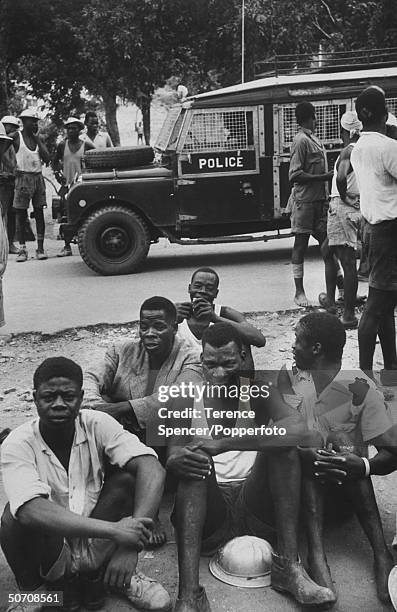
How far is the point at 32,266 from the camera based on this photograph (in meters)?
8.08

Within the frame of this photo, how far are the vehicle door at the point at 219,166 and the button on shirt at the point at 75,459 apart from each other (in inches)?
200

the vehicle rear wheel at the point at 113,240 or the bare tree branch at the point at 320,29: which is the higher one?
the bare tree branch at the point at 320,29

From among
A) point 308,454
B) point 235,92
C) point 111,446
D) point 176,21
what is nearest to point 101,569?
point 111,446

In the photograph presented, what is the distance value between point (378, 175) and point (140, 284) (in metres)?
3.67

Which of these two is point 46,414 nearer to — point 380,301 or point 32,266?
point 380,301

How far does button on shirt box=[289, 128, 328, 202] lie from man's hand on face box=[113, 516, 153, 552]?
394 cm

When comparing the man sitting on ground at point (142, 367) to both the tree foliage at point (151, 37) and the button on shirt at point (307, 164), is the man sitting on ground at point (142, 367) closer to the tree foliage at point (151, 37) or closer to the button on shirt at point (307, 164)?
the button on shirt at point (307, 164)

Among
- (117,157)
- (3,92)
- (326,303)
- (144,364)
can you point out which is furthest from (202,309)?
(3,92)

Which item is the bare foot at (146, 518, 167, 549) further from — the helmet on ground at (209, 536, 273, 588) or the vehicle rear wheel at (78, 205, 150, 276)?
the vehicle rear wheel at (78, 205, 150, 276)

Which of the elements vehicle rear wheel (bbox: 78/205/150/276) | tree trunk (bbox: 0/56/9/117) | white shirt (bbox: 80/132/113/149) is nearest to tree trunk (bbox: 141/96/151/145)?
white shirt (bbox: 80/132/113/149)

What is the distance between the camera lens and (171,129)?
7.46 meters

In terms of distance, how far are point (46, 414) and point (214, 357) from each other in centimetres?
57

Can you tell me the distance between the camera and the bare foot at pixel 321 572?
235cm

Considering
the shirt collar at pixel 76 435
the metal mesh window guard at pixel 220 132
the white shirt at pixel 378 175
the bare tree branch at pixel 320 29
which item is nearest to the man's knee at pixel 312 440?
the shirt collar at pixel 76 435
